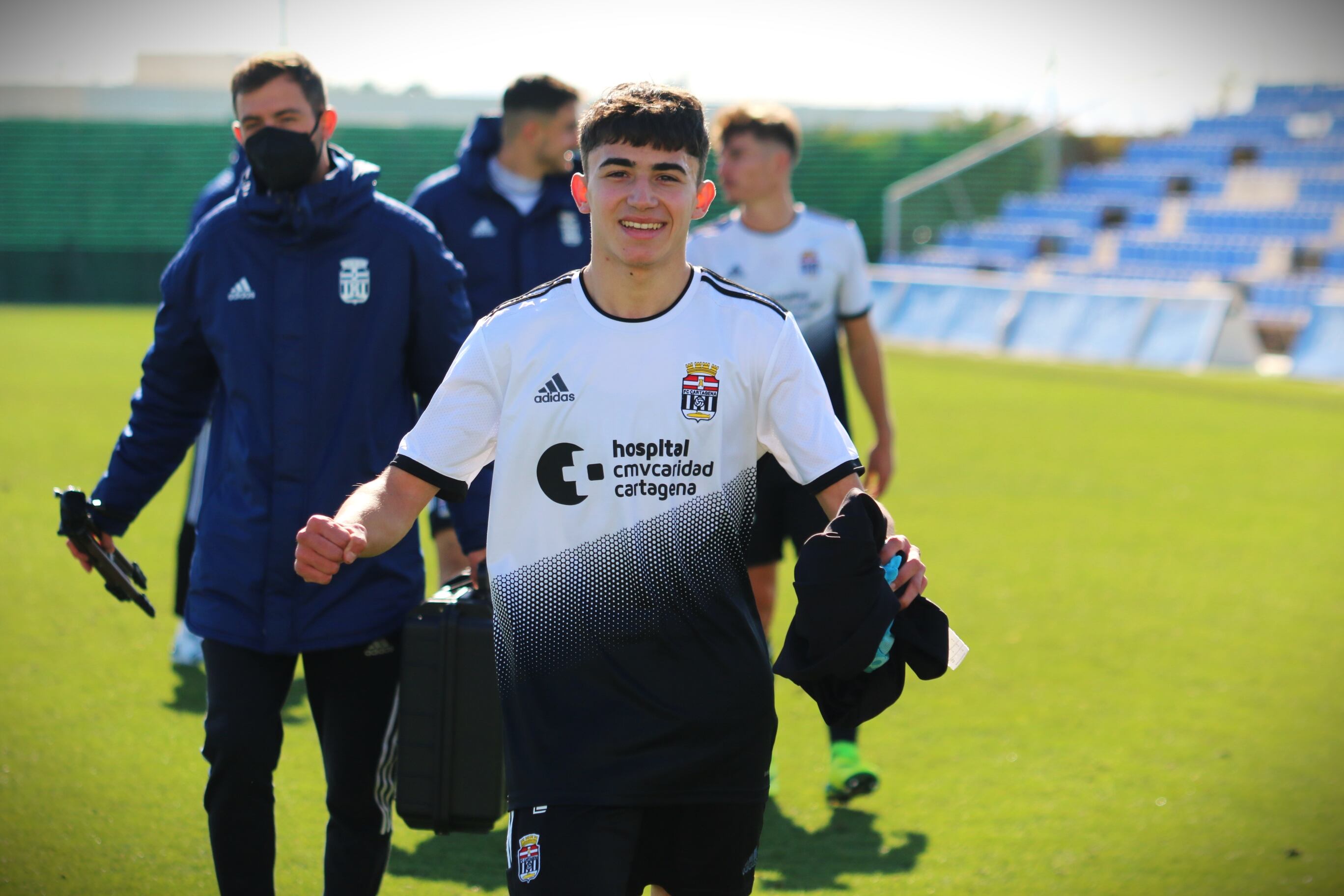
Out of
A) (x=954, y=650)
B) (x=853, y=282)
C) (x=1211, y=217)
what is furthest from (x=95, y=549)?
(x=1211, y=217)

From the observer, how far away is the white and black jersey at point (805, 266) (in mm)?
5914

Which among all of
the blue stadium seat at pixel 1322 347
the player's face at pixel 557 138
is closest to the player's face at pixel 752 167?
the player's face at pixel 557 138

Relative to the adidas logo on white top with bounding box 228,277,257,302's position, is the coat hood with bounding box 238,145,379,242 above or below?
above

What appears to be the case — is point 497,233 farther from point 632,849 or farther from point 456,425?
point 632,849

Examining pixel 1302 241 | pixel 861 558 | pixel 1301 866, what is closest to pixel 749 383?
pixel 861 558

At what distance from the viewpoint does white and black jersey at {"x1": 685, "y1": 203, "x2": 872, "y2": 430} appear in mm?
5914

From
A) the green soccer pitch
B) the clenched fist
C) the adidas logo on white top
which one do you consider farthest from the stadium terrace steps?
the clenched fist

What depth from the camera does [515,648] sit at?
9.98 feet

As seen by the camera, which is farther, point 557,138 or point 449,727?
point 557,138

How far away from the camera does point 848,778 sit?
17.2ft

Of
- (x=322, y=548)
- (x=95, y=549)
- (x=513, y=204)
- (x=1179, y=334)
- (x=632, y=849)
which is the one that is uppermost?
(x=513, y=204)

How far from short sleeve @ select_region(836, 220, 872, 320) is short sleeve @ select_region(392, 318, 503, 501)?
3202 millimetres

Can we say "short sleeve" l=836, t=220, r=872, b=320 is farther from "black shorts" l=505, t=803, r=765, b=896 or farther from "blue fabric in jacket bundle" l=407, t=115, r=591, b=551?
"black shorts" l=505, t=803, r=765, b=896

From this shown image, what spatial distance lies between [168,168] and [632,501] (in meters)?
41.6
